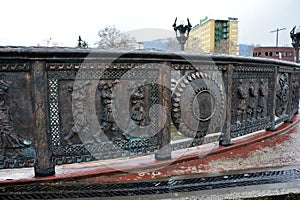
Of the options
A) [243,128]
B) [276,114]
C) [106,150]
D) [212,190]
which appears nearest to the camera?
[212,190]

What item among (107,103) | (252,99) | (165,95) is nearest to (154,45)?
(252,99)

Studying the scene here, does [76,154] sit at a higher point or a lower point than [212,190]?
higher

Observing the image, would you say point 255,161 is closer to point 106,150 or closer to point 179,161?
point 179,161

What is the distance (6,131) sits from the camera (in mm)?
2273

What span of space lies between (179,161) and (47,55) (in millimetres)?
1711

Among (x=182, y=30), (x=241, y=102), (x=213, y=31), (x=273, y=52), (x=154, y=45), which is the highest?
(x=213, y=31)

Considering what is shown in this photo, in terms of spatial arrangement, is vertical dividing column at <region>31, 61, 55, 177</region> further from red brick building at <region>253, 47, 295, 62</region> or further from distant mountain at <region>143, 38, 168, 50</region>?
red brick building at <region>253, 47, 295, 62</region>

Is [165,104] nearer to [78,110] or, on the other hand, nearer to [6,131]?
[78,110]

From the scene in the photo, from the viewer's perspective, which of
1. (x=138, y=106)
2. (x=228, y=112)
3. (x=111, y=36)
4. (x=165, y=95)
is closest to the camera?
(x=138, y=106)

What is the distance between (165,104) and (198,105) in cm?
47

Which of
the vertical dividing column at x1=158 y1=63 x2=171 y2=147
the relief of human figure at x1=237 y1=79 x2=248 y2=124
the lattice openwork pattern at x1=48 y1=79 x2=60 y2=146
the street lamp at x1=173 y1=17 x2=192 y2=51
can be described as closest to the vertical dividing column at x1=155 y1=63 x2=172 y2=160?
the vertical dividing column at x1=158 y1=63 x2=171 y2=147

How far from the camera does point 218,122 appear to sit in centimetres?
325

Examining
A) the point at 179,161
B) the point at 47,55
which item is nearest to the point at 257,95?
the point at 179,161

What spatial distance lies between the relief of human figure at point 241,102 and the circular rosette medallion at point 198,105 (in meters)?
0.31
